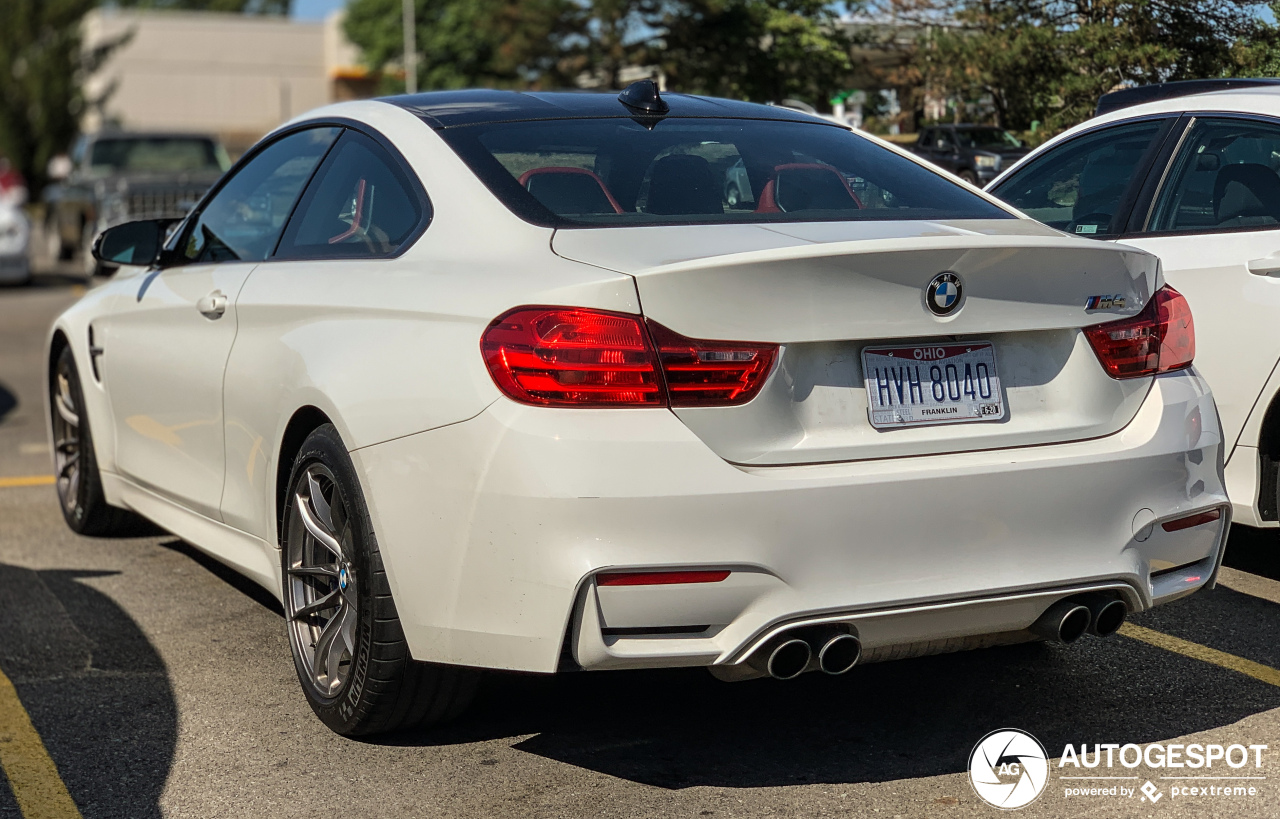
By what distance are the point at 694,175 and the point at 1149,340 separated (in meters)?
1.17

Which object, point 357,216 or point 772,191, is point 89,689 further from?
point 772,191

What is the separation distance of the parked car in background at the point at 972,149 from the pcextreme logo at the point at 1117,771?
4060mm

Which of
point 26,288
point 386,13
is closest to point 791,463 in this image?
point 26,288

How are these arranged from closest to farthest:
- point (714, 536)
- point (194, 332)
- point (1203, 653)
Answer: point (714, 536) → point (1203, 653) → point (194, 332)

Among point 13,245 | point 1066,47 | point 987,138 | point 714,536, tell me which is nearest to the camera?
point 714,536

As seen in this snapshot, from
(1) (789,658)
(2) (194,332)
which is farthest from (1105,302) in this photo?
(2) (194,332)

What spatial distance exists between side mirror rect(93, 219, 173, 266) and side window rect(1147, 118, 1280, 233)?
11.5ft

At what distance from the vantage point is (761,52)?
9664 mm

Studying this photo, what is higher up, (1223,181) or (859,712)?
(1223,181)

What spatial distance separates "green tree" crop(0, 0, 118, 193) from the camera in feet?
166

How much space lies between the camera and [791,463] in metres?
3.11

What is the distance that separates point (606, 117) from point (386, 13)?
204 ft

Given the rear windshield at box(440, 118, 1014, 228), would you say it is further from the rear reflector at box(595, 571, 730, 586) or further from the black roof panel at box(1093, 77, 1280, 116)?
the black roof panel at box(1093, 77, 1280, 116)

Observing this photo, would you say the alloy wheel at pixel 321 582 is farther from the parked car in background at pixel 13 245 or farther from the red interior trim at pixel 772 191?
the parked car in background at pixel 13 245
